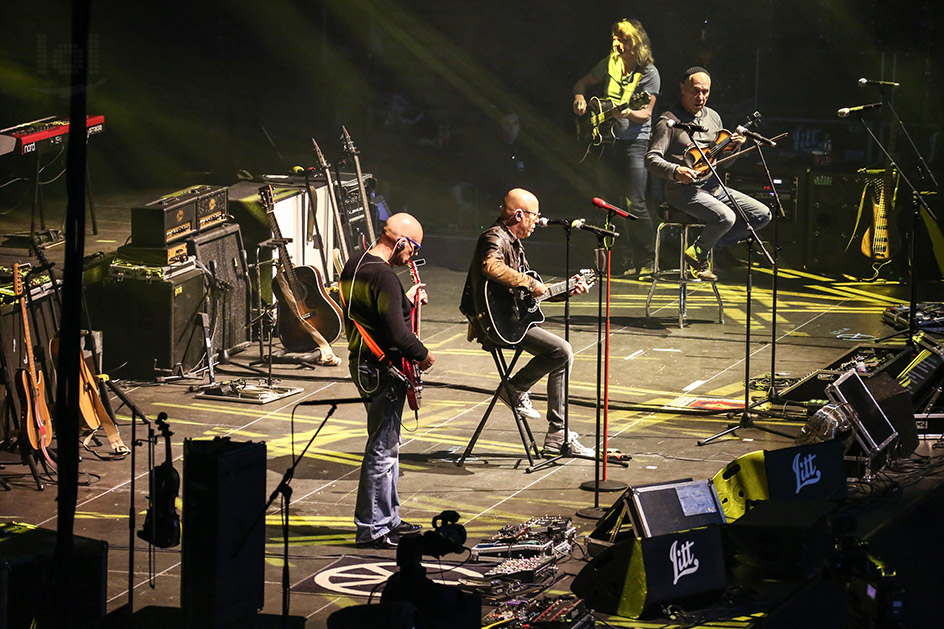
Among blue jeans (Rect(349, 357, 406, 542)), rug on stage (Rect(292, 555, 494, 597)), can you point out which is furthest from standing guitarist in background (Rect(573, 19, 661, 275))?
rug on stage (Rect(292, 555, 494, 597))

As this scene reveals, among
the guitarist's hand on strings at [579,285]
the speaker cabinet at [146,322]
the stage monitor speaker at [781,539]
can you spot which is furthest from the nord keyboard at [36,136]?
the stage monitor speaker at [781,539]

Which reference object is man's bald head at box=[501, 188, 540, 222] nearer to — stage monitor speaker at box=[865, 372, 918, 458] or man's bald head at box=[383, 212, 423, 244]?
man's bald head at box=[383, 212, 423, 244]

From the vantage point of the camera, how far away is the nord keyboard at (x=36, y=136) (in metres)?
11.7

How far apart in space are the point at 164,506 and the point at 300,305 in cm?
557

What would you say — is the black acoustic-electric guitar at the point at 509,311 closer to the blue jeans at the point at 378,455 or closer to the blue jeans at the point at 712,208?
the blue jeans at the point at 378,455

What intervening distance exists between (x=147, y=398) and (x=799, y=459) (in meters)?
5.28

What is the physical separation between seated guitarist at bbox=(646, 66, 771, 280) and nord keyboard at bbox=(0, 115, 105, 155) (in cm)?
509

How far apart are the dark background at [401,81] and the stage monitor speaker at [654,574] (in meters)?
10.8

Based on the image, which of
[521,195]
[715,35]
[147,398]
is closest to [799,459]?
[521,195]

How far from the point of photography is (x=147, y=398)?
1059 centimetres

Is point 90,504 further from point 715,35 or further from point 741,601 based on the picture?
point 715,35

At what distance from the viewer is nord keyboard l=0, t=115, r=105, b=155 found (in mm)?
11703

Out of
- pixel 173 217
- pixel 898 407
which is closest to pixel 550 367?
pixel 898 407

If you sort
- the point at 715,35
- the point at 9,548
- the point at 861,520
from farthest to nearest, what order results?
the point at 715,35, the point at 861,520, the point at 9,548
